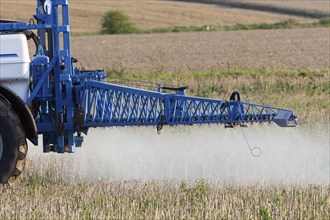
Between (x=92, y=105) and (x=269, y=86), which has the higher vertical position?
(x=92, y=105)

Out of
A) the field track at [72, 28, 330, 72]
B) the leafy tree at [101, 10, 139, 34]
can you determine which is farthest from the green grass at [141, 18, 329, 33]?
the field track at [72, 28, 330, 72]

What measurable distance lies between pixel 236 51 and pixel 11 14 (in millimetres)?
14599

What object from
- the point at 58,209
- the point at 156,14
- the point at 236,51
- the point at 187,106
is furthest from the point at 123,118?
the point at 156,14

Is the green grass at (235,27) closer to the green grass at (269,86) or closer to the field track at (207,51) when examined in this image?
the field track at (207,51)

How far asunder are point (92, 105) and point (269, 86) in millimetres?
8973

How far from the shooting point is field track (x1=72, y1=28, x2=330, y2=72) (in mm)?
24875

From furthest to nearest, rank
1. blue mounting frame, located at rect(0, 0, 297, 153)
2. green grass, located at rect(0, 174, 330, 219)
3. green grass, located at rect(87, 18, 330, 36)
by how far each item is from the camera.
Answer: green grass, located at rect(87, 18, 330, 36)
blue mounting frame, located at rect(0, 0, 297, 153)
green grass, located at rect(0, 174, 330, 219)

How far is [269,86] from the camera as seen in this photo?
18.2 meters

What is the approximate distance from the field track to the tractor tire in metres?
14.2

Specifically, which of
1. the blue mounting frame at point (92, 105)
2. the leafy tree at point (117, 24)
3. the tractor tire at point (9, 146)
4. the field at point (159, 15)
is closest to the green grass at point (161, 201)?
the tractor tire at point (9, 146)

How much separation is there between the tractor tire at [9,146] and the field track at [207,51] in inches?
557

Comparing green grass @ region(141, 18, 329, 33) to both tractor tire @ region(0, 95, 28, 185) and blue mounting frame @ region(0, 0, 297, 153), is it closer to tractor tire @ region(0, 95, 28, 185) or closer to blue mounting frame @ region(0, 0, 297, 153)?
blue mounting frame @ region(0, 0, 297, 153)

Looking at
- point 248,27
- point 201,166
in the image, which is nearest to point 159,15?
point 248,27

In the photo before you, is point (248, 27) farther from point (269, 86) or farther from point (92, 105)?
point (92, 105)
